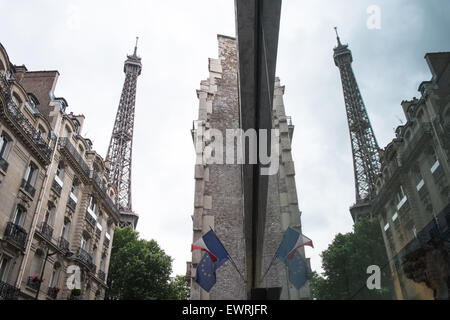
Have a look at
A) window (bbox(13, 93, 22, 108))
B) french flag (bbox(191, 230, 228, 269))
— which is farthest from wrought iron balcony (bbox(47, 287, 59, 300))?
french flag (bbox(191, 230, 228, 269))

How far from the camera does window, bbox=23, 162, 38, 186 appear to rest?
21694 millimetres

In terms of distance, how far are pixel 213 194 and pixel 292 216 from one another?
6.30 metres

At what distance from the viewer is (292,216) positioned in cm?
2409

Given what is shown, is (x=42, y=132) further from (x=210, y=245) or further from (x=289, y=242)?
(x=289, y=242)

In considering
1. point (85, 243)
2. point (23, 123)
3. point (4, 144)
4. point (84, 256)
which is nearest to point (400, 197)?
point (4, 144)

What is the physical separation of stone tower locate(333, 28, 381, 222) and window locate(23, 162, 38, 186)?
2199 cm

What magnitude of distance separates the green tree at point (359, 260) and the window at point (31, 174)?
2205cm

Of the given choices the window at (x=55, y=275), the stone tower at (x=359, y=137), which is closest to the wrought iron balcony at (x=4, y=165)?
the window at (x=55, y=275)

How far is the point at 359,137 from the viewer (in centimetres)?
567

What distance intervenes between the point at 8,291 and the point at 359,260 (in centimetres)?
2060

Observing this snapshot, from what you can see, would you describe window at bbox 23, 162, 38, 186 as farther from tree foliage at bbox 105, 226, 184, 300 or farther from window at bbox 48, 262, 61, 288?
tree foliage at bbox 105, 226, 184, 300

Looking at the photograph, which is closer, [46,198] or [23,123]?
[23,123]

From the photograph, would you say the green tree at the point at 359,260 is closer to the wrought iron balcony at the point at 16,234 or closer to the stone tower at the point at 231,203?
the stone tower at the point at 231,203
